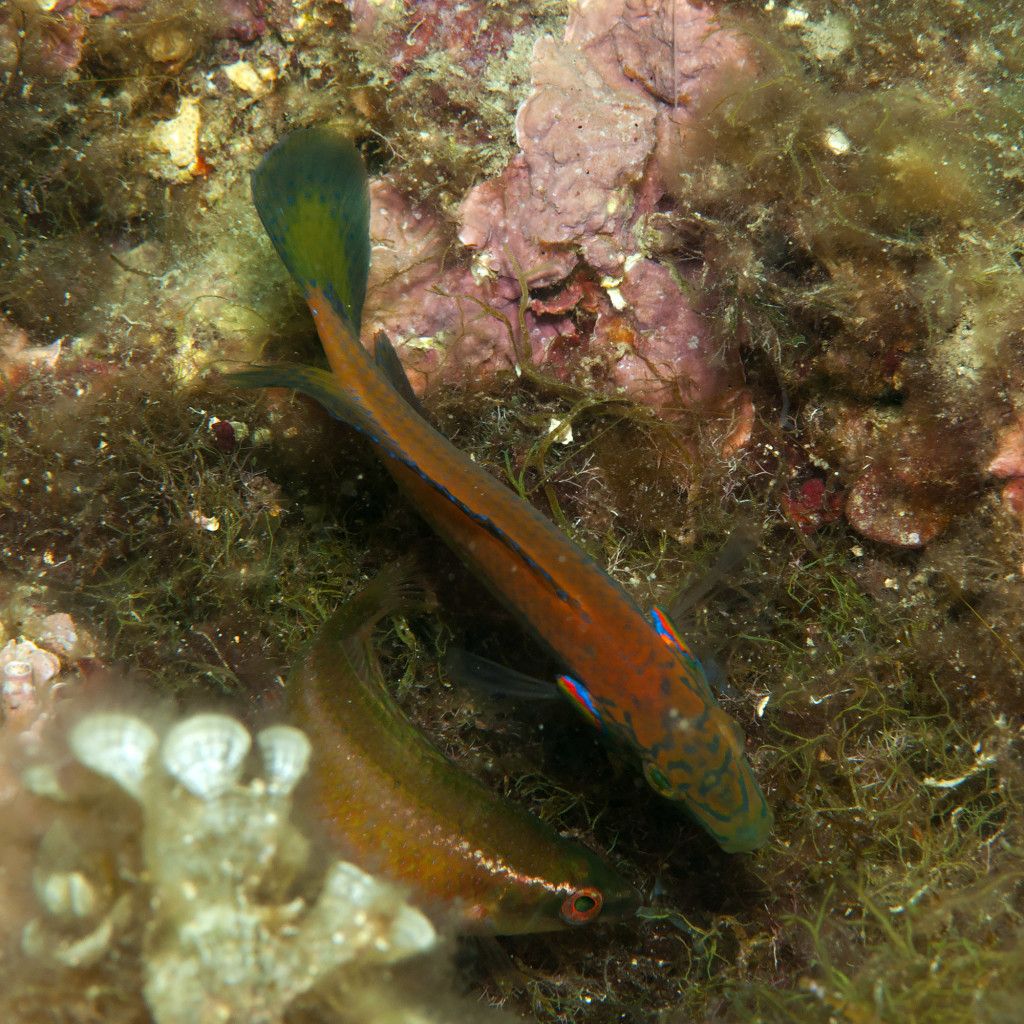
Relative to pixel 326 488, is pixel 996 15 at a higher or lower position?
higher

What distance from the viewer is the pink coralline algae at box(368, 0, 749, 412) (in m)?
3.69

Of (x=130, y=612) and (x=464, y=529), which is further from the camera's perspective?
(x=130, y=612)

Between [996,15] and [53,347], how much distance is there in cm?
537

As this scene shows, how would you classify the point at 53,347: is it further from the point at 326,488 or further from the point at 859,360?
the point at 859,360

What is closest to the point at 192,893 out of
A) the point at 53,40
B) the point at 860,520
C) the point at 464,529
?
the point at 464,529

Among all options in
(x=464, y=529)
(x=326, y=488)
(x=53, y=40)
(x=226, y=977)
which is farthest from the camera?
(x=326, y=488)

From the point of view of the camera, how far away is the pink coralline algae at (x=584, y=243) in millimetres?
3688

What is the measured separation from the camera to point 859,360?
3.53 m

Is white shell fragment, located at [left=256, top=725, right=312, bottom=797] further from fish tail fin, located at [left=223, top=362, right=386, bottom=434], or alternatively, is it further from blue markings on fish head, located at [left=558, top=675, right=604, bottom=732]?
fish tail fin, located at [left=223, top=362, right=386, bottom=434]

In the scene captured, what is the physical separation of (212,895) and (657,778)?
→ 74.8 inches

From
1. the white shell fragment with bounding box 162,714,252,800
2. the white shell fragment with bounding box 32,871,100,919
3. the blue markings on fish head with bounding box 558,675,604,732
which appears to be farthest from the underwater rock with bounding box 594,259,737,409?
the white shell fragment with bounding box 32,871,100,919

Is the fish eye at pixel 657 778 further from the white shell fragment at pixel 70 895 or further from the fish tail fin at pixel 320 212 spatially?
the fish tail fin at pixel 320 212

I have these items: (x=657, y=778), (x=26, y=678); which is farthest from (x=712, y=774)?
(x=26, y=678)

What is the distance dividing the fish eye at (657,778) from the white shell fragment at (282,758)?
63.5 inches
